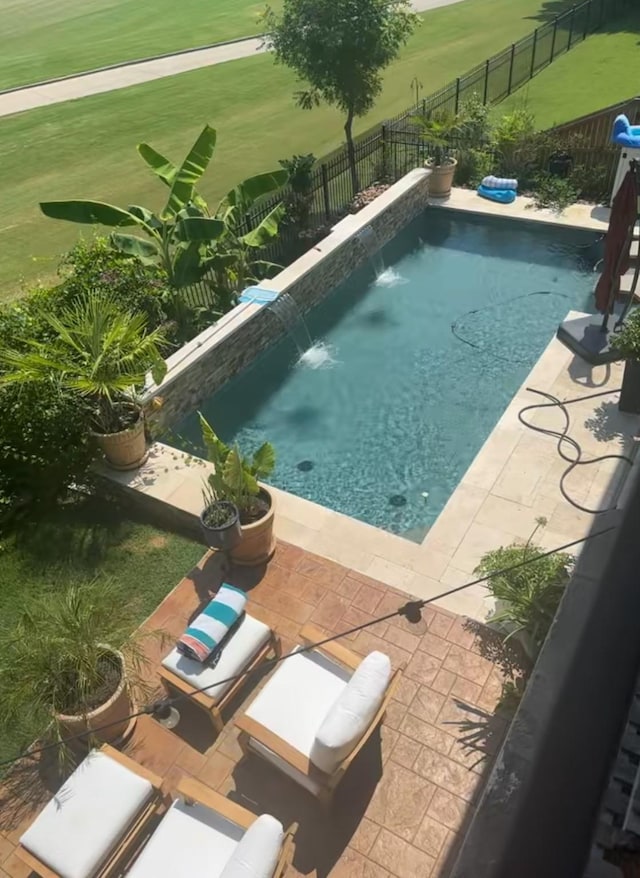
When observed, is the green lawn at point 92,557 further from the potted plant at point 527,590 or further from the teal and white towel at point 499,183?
the teal and white towel at point 499,183

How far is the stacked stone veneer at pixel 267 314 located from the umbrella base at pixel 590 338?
480 cm

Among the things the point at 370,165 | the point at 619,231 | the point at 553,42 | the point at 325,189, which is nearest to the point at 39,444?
the point at 619,231

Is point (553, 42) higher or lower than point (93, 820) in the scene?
lower

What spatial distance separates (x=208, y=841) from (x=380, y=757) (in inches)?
67.2

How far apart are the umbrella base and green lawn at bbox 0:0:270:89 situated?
33.0 m

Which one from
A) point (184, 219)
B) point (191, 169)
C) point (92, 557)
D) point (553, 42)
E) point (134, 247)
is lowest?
point (92, 557)

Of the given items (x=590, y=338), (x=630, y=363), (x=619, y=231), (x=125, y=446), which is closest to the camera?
(x=125, y=446)

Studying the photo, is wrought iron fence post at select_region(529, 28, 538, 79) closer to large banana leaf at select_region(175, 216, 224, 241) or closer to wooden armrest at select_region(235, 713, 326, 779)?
large banana leaf at select_region(175, 216, 224, 241)

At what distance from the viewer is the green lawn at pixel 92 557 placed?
782 centimetres

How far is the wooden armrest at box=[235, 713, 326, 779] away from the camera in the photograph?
5.46 meters

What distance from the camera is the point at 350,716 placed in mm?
5305

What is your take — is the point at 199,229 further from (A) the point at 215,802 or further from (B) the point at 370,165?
(B) the point at 370,165

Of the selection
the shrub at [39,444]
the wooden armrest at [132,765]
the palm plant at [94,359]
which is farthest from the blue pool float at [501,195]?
the wooden armrest at [132,765]

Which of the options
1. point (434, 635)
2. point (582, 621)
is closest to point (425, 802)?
point (434, 635)
